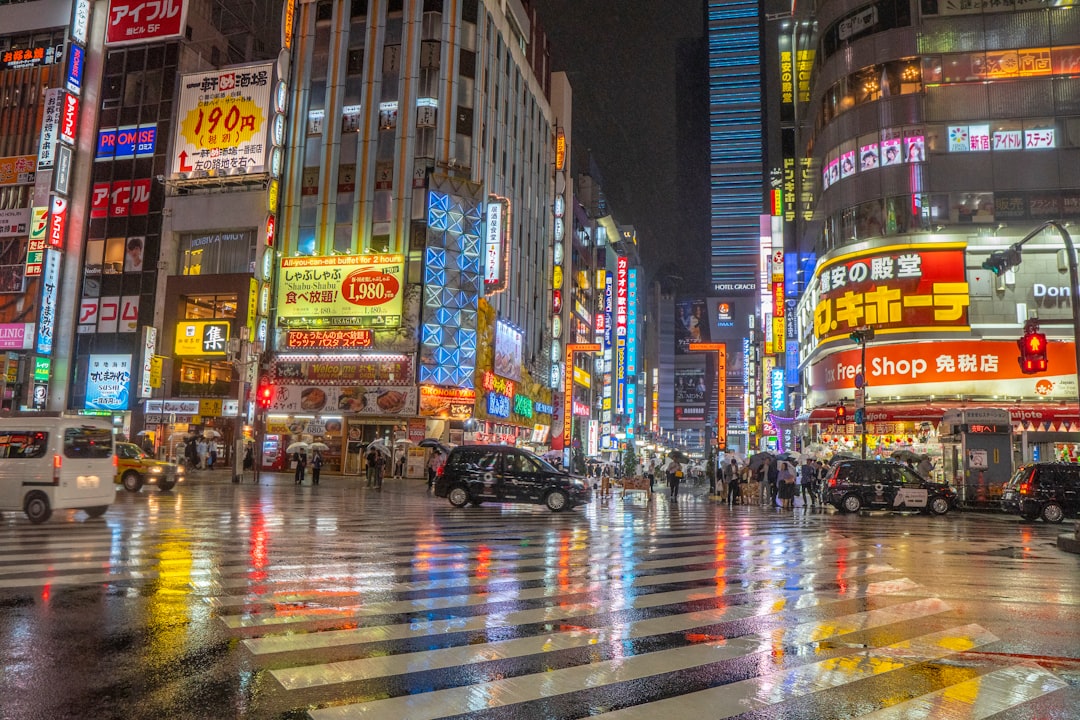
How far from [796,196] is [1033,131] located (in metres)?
21.7

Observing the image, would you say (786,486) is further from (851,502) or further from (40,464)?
(40,464)

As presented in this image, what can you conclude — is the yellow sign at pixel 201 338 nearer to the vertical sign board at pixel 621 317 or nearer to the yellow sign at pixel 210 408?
the yellow sign at pixel 210 408

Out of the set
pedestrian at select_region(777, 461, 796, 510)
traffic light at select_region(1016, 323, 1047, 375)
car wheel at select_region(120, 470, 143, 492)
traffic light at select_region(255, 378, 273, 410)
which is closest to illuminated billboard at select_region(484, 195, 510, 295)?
traffic light at select_region(255, 378, 273, 410)

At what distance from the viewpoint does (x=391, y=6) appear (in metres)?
45.9

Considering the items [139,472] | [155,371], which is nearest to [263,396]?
[139,472]

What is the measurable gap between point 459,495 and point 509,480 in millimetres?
1679

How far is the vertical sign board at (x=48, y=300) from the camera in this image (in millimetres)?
44906

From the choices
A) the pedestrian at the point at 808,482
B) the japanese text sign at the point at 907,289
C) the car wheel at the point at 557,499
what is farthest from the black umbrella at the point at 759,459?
the car wheel at the point at 557,499

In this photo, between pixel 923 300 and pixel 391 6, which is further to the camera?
pixel 391 6

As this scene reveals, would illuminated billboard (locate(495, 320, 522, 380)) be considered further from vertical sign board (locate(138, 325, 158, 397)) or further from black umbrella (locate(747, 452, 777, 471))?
vertical sign board (locate(138, 325, 158, 397))

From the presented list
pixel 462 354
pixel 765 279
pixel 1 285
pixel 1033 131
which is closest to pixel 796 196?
pixel 765 279

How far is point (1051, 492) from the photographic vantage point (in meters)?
21.2

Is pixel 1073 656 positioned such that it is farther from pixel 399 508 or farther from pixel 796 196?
pixel 796 196

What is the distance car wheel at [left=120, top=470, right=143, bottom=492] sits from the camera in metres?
24.6
